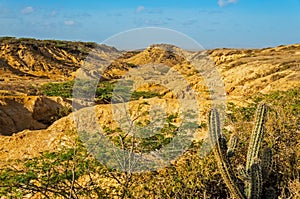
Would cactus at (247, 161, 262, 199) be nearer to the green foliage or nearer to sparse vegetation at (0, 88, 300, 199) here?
sparse vegetation at (0, 88, 300, 199)

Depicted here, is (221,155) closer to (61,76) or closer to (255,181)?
(255,181)

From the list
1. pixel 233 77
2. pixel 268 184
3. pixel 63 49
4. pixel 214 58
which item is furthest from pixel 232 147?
pixel 63 49

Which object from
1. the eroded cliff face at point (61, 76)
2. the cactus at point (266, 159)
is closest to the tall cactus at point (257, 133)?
the cactus at point (266, 159)

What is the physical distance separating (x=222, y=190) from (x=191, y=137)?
0.99 m

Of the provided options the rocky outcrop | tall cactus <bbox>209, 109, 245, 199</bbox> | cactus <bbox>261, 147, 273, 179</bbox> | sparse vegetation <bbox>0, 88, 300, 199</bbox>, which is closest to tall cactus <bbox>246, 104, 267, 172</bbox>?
cactus <bbox>261, 147, 273, 179</bbox>

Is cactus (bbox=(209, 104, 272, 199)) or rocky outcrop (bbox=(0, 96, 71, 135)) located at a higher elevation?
cactus (bbox=(209, 104, 272, 199))

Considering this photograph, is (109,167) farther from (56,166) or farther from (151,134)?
(151,134)

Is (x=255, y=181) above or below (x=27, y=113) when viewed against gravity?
above

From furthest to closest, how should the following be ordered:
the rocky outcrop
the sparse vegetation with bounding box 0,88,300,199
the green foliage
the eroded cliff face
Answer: the rocky outcrop, the eroded cliff face, the sparse vegetation with bounding box 0,88,300,199, the green foliage

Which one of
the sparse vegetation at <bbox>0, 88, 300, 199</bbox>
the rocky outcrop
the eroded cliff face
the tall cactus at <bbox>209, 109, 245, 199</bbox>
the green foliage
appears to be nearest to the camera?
the green foliage

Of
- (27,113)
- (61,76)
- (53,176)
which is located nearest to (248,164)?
(53,176)

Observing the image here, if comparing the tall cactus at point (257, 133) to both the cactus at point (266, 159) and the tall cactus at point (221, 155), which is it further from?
the tall cactus at point (221, 155)

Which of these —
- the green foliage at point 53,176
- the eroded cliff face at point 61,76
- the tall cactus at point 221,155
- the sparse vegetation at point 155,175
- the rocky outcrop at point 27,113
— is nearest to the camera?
the green foliage at point 53,176

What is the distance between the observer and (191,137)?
6.52 metres
